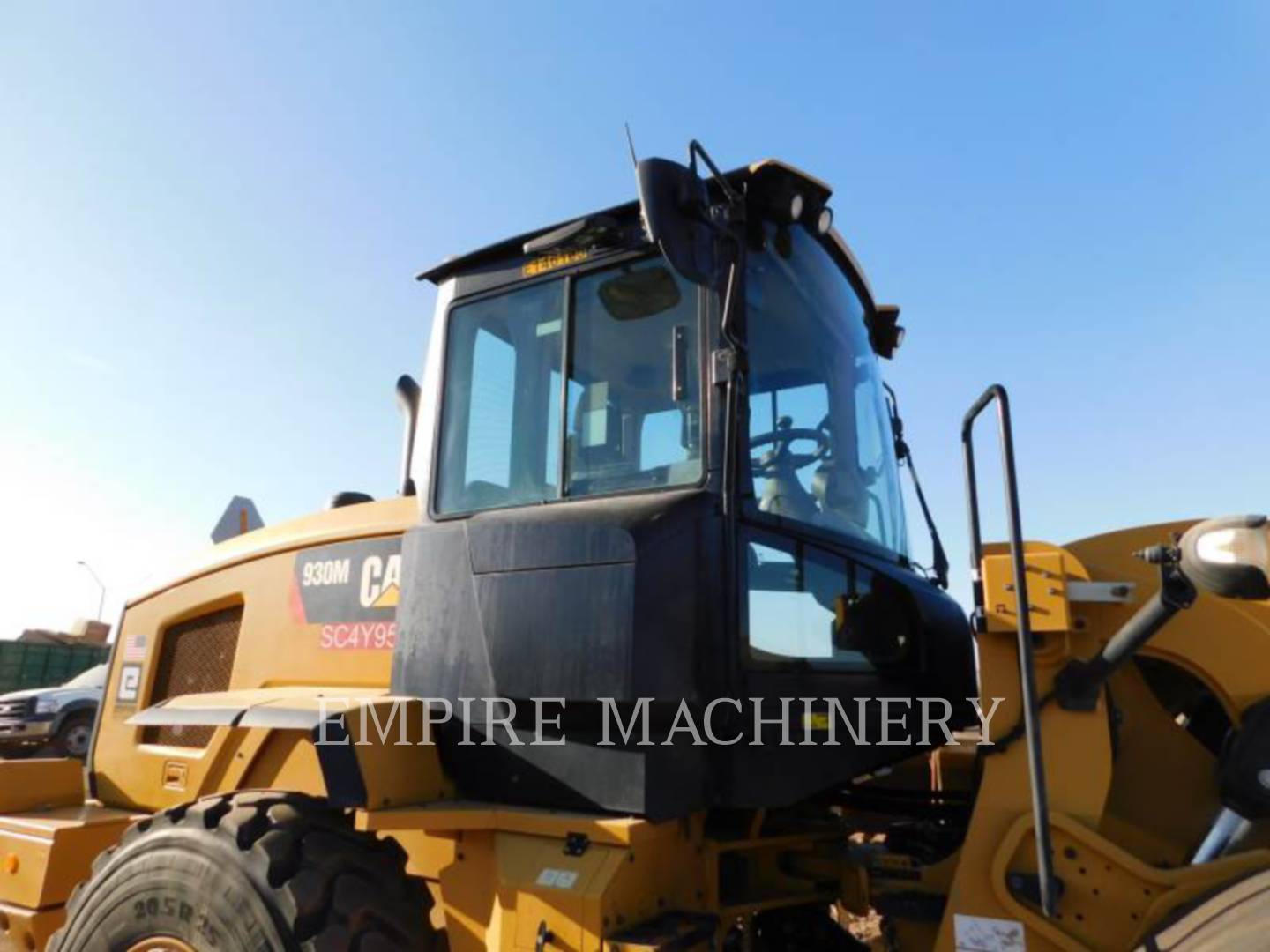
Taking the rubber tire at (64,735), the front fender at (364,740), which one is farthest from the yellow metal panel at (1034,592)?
the rubber tire at (64,735)

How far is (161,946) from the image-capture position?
2594 mm

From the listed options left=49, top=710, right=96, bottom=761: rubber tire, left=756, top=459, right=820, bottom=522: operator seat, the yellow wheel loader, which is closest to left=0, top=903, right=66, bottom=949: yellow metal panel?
the yellow wheel loader

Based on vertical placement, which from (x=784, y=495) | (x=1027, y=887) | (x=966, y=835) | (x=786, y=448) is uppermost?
(x=786, y=448)

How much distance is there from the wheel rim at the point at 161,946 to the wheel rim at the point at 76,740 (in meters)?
11.8

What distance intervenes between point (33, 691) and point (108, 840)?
11.1m

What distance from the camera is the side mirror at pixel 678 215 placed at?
2.37 metres

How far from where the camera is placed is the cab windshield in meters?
2.75

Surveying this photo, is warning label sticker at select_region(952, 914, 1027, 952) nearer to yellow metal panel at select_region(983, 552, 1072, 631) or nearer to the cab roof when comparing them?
yellow metal panel at select_region(983, 552, 1072, 631)

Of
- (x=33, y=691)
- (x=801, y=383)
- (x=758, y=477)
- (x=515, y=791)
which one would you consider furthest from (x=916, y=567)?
(x=33, y=691)

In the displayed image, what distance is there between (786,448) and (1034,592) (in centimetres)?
90

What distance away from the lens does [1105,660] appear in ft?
7.25

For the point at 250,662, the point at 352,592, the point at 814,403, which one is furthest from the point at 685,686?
the point at 250,662

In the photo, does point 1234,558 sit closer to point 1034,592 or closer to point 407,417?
point 1034,592

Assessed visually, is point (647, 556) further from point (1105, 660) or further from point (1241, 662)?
point (1241, 662)
